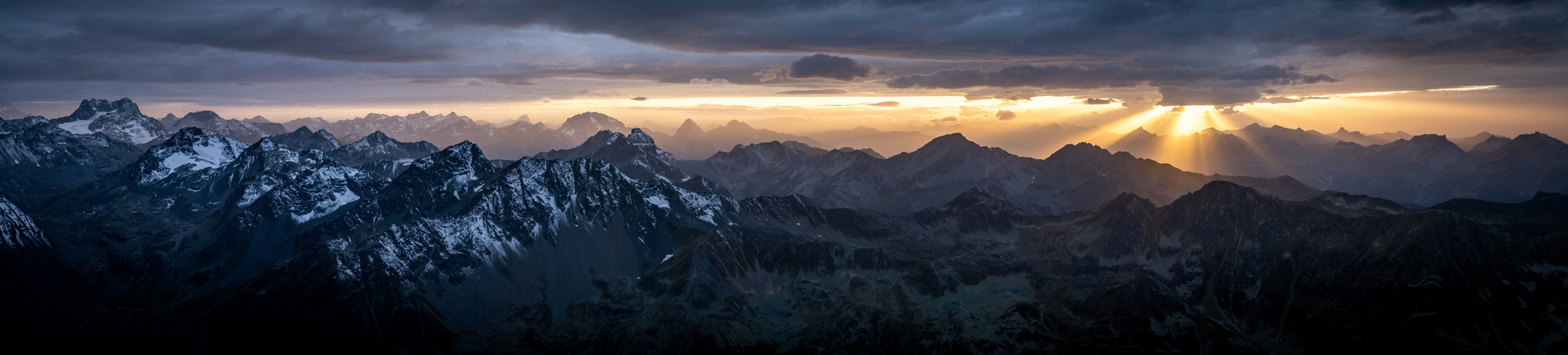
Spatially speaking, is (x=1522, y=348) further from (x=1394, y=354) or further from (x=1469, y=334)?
(x=1394, y=354)

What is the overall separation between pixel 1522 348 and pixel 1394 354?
3484 cm

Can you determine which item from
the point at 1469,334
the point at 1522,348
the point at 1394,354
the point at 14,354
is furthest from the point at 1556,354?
the point at 14,354

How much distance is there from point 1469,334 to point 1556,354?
18739mm

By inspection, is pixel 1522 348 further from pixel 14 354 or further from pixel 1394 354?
pixel 14 354

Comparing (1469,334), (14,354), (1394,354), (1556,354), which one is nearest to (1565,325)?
(1556,354)

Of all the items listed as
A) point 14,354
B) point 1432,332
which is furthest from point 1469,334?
point 14,354

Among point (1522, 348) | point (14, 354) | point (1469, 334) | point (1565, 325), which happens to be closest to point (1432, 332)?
point (1469, 334)

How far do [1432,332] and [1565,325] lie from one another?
127ft

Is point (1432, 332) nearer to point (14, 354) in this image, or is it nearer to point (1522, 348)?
point (1522, 348)

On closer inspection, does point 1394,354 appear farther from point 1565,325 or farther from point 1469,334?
point 1565,325

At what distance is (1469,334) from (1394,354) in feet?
75.3

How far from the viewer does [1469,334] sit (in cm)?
19850

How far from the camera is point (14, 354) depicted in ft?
654

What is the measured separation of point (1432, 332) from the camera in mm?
199375
